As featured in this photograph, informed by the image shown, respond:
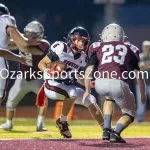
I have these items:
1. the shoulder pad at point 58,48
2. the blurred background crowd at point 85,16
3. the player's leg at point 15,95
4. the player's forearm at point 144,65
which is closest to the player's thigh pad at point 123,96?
the shoulder pad at point 58,48

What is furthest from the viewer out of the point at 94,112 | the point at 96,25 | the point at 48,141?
the point at 96,25

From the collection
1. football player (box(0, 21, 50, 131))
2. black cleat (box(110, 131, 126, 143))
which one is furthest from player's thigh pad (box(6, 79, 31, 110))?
black cleat (box(110, 131, 126, 143))

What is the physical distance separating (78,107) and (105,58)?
811 centimetres

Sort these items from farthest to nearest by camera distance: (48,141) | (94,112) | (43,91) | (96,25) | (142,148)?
1. (96,25)
2. (43,91)
3. (94,112)
4. (48,141)
5. (142,148)

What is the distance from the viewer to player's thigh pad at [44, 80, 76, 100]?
8.19m

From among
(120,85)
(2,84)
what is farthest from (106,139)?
(2,84)

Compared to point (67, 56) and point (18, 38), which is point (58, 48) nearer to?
point (67, 56)

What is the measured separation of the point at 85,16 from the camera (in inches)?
609

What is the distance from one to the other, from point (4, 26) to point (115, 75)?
5.01 feet

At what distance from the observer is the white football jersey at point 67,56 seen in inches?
325

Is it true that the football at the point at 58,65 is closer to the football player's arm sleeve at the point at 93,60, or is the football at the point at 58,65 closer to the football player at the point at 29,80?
the football player's arm sleeve at the point at 93,60

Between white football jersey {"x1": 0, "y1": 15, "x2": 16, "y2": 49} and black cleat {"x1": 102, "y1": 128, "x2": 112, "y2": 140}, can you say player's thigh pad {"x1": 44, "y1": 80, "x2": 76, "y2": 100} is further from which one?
black cleat {"x1": 102, "y1": 128, "x2": 112, "y2": 140}

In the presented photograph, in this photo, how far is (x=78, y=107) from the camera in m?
15.5

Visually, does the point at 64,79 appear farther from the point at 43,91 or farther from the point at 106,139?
the point at 106,139
